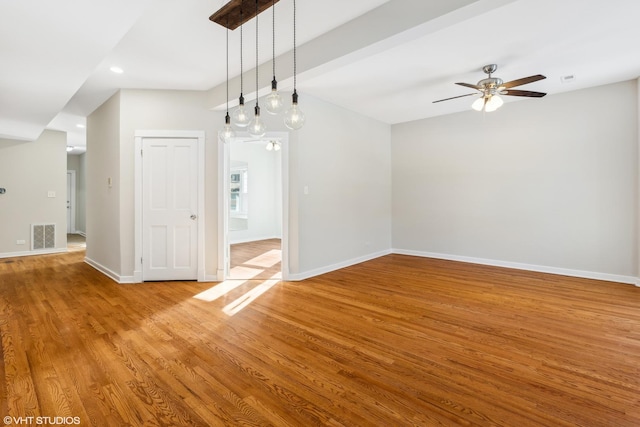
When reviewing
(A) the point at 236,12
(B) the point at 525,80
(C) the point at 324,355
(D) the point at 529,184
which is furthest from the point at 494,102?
(C) the point at 324,355

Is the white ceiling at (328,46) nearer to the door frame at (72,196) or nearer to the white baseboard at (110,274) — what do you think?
the white baseboard at (110,274)

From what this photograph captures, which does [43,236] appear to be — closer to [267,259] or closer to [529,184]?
[267,259]

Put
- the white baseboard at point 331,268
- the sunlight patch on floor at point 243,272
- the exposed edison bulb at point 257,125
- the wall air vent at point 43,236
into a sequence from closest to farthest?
1. the exposed edison bulb at point 257,125
2. the white baseboard at point 331,268
3. the sunlight patch on floor at point 243,272
4. the wall air vent at point 43,236

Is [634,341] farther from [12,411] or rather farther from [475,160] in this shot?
[12,411]

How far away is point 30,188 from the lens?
21.4 ft

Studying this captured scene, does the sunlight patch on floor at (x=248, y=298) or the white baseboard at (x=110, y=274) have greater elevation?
the white baseboard at (x=110, y=274)

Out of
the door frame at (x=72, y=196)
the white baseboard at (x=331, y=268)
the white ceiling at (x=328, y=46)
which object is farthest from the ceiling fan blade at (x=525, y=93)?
the door frame at (x=72, y=196)

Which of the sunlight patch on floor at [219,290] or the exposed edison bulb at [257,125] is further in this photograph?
the sunlight patch on floor at [219,290]

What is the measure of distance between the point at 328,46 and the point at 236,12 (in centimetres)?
91

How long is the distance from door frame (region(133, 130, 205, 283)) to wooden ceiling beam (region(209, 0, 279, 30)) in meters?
2.06

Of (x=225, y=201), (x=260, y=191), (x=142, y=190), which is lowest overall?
(x=225, y=201)

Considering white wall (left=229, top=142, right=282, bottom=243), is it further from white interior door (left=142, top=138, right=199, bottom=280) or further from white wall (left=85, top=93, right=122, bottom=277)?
white interior door (left=142, top=138, right=199, bottom=280)

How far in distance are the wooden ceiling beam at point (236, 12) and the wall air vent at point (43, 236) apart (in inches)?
268

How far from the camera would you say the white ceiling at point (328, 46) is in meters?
2.33
